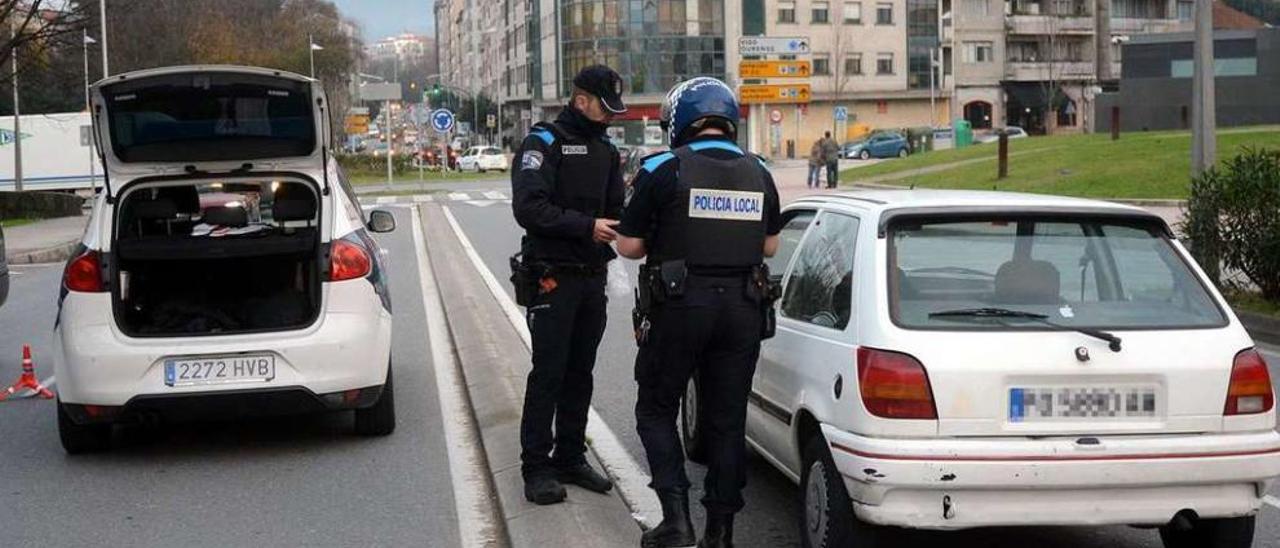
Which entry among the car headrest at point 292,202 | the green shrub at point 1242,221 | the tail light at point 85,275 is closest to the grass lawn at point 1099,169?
the green shrub at point 1242,221

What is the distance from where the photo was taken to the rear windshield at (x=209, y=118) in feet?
25.2

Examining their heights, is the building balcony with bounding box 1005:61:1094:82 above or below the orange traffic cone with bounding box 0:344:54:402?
above

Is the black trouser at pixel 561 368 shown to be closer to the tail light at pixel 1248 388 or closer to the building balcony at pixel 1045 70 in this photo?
the tail light at pixel 1248 388

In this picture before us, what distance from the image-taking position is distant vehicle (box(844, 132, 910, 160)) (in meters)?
69.7

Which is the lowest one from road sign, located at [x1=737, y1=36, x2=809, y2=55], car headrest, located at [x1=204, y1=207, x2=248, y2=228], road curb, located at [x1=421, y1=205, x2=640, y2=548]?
road curb, located at [x1=421, y1=205, x2=640, y2=548]

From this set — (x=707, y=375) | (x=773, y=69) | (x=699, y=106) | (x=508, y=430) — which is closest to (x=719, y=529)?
(x=707, y=375)

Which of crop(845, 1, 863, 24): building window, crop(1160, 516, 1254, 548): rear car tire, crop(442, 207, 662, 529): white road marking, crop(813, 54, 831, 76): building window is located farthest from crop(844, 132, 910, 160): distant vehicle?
crop(1160, 516, 1254, 548): rear car tire

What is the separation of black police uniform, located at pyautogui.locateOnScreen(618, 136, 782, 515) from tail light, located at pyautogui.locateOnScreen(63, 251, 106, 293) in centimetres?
344

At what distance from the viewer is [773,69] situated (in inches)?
2048

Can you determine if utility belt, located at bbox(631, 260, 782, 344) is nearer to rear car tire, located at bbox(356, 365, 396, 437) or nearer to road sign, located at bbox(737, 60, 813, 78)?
rear car tire, located at bbox(356, 365, 396, 437)

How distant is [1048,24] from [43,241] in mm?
72580

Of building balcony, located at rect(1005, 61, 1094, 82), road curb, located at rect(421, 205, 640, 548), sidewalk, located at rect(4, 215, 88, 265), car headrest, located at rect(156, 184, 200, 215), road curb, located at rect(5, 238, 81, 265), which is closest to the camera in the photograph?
road curb, located at rect(421, 205, 640, 548)

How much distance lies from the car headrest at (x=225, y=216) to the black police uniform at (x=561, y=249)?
3225 mm

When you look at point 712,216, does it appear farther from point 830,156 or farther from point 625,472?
point 830,156
